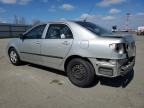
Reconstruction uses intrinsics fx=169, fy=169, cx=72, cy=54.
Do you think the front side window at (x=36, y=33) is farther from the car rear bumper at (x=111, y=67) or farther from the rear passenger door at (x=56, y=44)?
the car rear bumper at (x=111, y=67)

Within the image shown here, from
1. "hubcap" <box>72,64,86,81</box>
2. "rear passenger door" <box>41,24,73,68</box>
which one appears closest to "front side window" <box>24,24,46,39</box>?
"rear passenger door" <box>41,24,73,68</box>

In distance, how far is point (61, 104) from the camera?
11.3ft

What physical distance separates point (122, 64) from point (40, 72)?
9.38 feet

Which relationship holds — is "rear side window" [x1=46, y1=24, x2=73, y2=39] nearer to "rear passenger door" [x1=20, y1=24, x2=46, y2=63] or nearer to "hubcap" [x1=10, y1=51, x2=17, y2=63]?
"rear passenger door" [x1=20, y1=24, x2=46, y2=63]

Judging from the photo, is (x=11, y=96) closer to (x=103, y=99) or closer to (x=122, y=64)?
(x=103, y=99)

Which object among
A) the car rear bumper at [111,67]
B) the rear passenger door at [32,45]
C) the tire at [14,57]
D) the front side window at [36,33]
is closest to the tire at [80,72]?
the car rear bumper at [111,67]

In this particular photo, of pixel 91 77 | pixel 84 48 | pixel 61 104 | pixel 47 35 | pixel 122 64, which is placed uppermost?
pixel 47 35

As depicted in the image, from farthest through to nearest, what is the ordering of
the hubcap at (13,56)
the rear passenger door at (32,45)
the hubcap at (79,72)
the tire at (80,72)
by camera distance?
the hubcap at (13,56)
the rear passenger door at (32,45)
the hubcap at (79,72)
the tire at (80,72)

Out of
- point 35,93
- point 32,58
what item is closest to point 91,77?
point 35,93

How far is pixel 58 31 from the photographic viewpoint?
484 cm

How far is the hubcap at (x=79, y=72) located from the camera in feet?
13.8

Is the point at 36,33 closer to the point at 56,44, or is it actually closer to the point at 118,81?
the point at 56,44

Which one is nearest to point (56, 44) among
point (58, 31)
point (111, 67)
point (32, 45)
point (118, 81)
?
point (58, 31)

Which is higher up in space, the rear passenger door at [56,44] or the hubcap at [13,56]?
the rear passenger door at [56,44]
